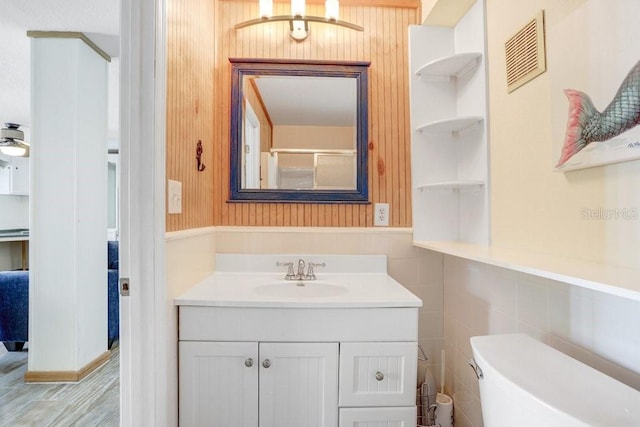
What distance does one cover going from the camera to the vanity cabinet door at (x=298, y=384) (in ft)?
3.82

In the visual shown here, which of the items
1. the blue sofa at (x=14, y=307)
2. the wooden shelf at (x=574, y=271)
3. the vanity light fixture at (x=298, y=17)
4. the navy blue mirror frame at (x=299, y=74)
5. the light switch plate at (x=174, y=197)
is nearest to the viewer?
the wooden shelf at (x=574, y=271)

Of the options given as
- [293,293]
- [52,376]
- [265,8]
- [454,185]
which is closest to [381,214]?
[454,185]

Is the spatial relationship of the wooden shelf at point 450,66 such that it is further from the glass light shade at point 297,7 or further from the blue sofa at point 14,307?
the blue sofa at point 14,307

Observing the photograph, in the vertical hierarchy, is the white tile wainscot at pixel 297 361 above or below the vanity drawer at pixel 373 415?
above

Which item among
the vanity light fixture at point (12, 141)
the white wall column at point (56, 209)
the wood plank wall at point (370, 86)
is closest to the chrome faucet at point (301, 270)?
the wood plank wall at point (370, 86)

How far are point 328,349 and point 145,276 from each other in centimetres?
70

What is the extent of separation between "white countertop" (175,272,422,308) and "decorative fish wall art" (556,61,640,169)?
718mm

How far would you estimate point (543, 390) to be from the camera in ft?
2.33

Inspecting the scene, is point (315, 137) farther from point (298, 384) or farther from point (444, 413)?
point (444, 413)

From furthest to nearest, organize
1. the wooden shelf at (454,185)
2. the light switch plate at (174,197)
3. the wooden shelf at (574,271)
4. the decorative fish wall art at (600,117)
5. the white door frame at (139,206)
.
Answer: the wooden shelf at (454,185)
the light switch plate at (174,197)
the white door frame at (139,206)
the decorative fish wall art at (600,117)
the wooden shelf at (574,271)

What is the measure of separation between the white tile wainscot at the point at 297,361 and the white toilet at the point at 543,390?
33 centimetres

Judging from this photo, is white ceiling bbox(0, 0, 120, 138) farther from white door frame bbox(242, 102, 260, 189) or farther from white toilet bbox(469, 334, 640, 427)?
white toilet bbox(469, 334, 640, 427)

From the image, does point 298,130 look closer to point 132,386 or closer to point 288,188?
point 288,188

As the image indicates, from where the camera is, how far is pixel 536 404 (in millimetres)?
677
